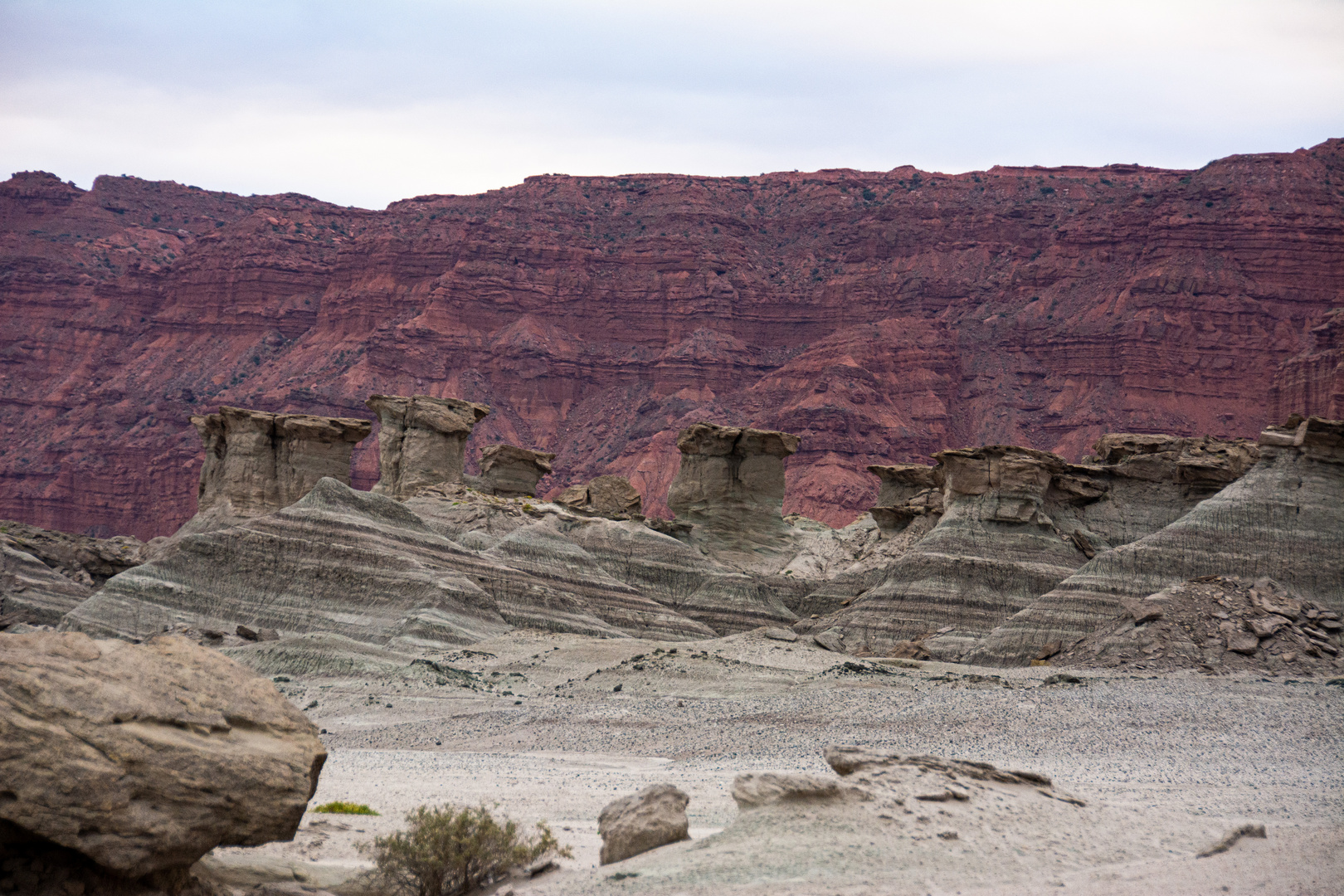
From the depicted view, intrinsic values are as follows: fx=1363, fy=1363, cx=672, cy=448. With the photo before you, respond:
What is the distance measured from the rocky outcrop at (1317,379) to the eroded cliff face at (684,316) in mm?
15635

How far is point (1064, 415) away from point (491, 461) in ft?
241

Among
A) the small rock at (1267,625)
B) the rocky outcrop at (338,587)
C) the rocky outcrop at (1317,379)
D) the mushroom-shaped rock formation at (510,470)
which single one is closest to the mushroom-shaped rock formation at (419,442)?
the mushroom-shaped rock formation at (510,470)

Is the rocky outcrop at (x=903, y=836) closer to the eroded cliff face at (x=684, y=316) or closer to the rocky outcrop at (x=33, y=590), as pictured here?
the rocky outcrop at (x=33, y=590)

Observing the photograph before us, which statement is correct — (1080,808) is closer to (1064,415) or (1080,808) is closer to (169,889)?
(169,889)

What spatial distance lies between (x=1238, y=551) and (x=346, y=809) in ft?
92.6

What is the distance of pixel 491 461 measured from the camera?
209 feet

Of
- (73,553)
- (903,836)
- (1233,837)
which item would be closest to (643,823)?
(903,836)

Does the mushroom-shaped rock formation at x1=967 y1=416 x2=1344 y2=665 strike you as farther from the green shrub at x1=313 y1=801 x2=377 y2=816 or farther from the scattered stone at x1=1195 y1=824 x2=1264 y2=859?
the green shrub at x1=313 y1=801 x2=377 y2=816

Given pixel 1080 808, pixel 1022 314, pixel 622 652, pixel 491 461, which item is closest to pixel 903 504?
pixel 491 461

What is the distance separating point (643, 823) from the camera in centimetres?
1212

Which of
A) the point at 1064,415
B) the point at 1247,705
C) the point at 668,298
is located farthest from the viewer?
the point at 668,298

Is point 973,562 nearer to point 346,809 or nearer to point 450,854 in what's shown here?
point 346,809

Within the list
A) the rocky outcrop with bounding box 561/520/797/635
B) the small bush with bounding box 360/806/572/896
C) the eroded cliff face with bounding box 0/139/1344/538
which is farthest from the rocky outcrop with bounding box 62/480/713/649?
the eroded cliff face with bounding box 0/139/1344/538

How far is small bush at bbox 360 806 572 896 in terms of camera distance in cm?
1151
